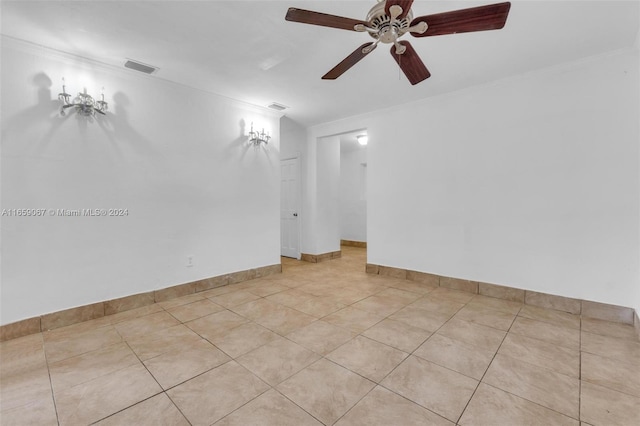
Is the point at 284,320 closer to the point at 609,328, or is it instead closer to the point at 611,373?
the point at 611,373

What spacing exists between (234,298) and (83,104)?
2624 millimetres

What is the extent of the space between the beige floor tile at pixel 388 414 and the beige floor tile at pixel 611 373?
1.23m

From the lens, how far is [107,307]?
2889 mm

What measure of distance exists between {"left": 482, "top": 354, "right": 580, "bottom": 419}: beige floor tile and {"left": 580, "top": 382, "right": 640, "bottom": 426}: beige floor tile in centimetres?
4

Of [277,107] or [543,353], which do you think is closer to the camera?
[543,353]

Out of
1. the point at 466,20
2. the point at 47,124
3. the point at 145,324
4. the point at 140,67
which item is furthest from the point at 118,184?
the point at 466,20

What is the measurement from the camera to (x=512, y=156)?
3244 millimetres

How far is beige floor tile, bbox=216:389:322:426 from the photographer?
1.46m

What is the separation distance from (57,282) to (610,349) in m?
5.00

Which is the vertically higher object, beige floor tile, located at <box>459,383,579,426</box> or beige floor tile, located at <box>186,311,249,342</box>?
beige floor tile, located at <box>459,383,579,426</box>

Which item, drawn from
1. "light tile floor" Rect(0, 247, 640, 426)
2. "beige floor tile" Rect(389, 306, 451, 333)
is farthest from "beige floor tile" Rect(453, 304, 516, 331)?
"beige floor tile" Rect(389, 306, 451, 333)

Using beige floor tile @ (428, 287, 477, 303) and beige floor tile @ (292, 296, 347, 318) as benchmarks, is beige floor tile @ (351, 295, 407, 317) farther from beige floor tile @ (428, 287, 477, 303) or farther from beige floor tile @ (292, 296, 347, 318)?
beige floor tile @ (428, 287, 477, 303)

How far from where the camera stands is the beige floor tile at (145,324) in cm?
250

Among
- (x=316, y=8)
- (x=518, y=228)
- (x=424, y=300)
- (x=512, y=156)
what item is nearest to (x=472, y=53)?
(x=512, y=156)
